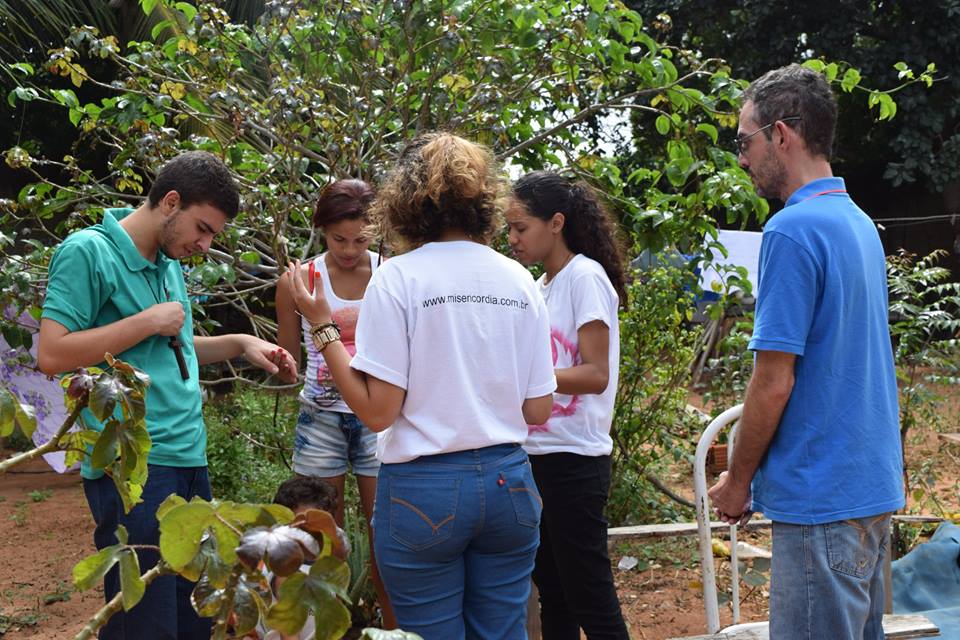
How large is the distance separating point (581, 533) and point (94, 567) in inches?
73.4

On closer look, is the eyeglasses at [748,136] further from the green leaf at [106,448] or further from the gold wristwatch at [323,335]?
the green leaf at [106,448]

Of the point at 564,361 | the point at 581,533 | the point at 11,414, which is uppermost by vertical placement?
the point at 11,414

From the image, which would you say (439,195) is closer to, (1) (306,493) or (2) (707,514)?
(2) (707,514)

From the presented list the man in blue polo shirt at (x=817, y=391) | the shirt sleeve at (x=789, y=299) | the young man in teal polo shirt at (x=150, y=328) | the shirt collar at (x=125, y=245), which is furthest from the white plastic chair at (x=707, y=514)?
the shirt collar at (x=125, y=245)

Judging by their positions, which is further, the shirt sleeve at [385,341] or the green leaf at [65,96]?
the green leaf at [65,96]

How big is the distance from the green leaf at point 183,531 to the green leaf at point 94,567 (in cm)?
10

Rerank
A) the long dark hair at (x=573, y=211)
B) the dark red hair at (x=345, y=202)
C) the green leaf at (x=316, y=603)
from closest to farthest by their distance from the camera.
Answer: the green leaf at (x=316, y=603)
the long dark hair at (x=573, y=211)
the dark red hair at (x=345, y=202)

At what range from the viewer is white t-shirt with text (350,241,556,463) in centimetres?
212

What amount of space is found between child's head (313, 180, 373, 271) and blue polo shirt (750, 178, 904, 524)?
153 centimetres

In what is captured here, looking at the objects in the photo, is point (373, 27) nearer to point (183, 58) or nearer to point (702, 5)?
point (183, 58)

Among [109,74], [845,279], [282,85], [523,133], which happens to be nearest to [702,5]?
[109,74]

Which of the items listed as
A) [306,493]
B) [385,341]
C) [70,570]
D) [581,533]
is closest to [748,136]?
[385,341]

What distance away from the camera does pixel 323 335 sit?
227 cm

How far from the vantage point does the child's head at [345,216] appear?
322 cm
